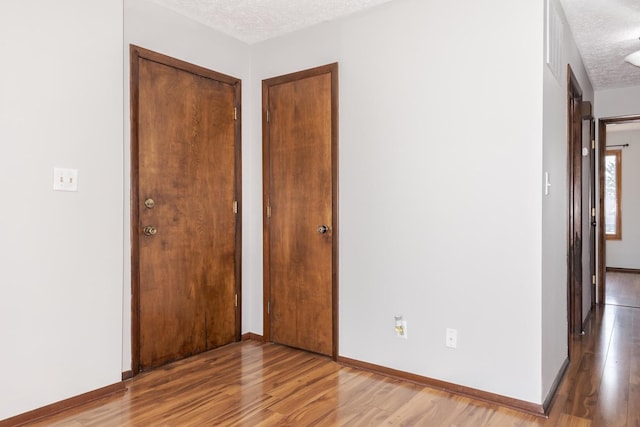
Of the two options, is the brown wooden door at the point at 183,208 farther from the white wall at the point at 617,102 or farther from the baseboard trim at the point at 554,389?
the white wall at the point at 617,102

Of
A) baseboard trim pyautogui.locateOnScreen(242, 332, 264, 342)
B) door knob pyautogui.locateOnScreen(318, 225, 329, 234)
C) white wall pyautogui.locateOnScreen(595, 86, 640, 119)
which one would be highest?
white wall pyautogui.locateOnScreen(595, 86, 640, 119)

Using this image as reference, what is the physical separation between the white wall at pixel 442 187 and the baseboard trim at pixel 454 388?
41 mm

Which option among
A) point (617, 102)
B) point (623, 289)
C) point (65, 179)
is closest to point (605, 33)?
point (617, 102)

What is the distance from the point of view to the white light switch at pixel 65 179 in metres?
2.30

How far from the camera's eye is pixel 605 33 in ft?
10.5

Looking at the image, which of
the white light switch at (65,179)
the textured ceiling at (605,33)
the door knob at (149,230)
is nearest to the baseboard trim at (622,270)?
the textured ceiling at (605,33)

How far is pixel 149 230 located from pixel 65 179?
0.67m

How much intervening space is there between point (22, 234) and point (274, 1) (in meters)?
1.97

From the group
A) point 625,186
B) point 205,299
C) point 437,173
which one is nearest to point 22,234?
point 205,299

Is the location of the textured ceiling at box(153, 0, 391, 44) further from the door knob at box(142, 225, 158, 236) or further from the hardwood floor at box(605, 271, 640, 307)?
the hardwood floor at box(605, 271, 640, 307)

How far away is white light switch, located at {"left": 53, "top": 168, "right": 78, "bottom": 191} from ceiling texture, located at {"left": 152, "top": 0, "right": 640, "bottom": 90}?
1.28 meters

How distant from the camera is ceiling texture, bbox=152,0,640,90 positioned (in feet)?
9.28

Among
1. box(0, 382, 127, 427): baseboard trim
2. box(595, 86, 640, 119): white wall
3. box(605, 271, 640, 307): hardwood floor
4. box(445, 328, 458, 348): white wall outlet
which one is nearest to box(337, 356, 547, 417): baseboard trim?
box(445, 328, 458, 348): white wall outlet

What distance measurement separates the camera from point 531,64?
7.57 feet
